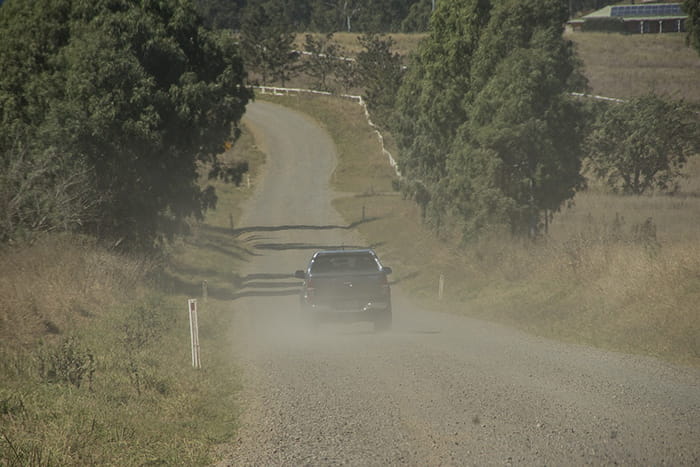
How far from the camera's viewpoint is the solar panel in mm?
102375

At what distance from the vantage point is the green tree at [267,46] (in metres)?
93.5

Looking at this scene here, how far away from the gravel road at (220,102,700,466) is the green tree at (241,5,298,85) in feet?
252

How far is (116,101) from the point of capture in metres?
25.0

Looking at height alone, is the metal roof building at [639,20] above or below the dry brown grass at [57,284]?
above

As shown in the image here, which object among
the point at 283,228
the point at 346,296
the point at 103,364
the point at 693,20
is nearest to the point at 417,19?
the point at 283,228

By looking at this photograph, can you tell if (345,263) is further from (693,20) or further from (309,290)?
(693,20)

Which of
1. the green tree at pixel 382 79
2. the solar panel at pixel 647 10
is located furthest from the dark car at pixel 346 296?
the solar panel at pixel 647 10

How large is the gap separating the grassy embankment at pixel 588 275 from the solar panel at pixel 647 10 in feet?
224

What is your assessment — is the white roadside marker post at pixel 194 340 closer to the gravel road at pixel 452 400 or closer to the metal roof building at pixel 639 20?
the gravel road at pixel 452 400

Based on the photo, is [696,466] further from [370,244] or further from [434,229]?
[370,244]

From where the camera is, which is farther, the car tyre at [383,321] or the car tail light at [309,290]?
the car tyre at [383,321]

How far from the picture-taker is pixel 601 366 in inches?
503

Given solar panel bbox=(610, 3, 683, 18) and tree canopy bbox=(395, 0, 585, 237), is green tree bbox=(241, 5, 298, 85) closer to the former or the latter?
solar panel bbox=(610, 3, 683, 18)

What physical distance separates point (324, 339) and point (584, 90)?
832 inches
